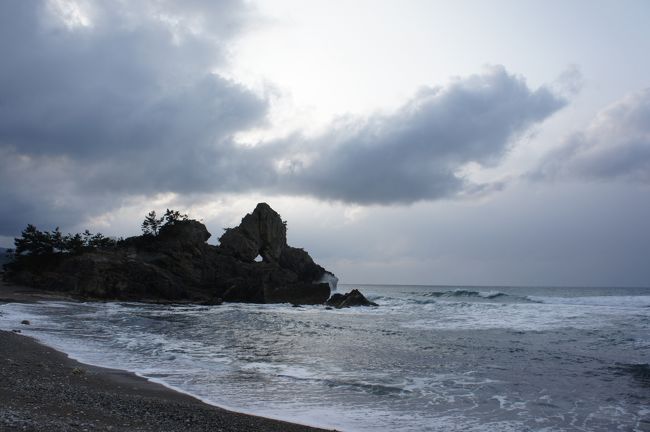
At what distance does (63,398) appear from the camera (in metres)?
8.42

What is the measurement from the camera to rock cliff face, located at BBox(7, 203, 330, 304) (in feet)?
161

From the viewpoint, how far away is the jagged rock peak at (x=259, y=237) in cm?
6612

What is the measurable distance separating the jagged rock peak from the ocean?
38.3 meters

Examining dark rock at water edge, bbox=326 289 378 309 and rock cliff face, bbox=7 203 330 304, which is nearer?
rock cliff face, bbox=7 203 330 304

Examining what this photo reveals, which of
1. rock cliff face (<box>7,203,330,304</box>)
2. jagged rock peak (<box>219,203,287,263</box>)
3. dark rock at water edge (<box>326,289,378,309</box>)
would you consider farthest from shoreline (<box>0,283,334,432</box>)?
jagged rock peak (<box>219,203,287,263</box>)

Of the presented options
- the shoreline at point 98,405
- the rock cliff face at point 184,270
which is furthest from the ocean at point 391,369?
the rock cliff face at point 184,270

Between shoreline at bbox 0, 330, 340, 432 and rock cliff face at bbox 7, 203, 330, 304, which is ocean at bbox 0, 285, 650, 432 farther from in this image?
rock cliff face at bbox 7, 203, 330, 304

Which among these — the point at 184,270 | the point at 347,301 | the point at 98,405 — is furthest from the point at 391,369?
the point at 184,270

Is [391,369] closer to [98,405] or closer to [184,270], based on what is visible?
Answer: [98,405]

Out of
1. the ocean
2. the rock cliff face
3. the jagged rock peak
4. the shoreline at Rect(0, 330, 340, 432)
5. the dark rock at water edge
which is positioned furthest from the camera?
the jagged rock peak

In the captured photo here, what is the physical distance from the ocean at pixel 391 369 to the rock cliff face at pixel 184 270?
75.0 feet

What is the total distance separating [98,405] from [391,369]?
30.8ft

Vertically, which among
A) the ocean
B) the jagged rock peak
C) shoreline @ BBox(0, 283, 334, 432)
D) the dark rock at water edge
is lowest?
the dark rock at water edge

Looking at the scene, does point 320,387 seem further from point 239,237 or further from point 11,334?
point 239,237
